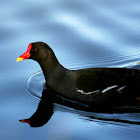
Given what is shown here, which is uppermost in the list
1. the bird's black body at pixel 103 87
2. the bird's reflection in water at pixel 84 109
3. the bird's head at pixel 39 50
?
the bird's head at pixel 39 50

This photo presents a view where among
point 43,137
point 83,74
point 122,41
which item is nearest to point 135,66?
point 122,41

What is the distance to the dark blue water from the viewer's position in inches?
229

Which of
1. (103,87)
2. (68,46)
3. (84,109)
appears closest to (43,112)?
(84,109)

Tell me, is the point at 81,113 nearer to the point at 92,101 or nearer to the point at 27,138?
the point at 92,101

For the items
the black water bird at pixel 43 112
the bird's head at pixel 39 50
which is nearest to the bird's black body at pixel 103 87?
the black water bird at pixel 43 112

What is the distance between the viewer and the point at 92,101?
6453mm

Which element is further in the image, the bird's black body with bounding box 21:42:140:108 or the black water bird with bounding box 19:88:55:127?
the bird's black body with bounding box 21:42:140:108

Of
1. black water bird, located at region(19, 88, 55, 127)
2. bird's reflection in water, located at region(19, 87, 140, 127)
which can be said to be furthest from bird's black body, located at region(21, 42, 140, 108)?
black water bird, located at region(19, 88, 55, 127)

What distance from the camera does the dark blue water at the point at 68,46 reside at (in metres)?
5.82

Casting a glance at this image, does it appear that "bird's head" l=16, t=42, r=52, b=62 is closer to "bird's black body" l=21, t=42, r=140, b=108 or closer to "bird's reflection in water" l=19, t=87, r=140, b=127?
"bird's black body" l=21, t=42, r=140, b=108

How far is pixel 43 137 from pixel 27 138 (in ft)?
0.71

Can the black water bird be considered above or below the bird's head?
below

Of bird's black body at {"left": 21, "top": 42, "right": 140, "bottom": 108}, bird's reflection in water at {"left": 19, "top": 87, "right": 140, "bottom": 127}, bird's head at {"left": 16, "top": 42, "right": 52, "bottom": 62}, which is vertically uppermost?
bird's head at {"left": 16, "top": 42, "right": 52, "bottom": 62}

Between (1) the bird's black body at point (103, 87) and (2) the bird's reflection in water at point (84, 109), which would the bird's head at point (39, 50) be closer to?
(1) the bird's black body at point (103, 87)
